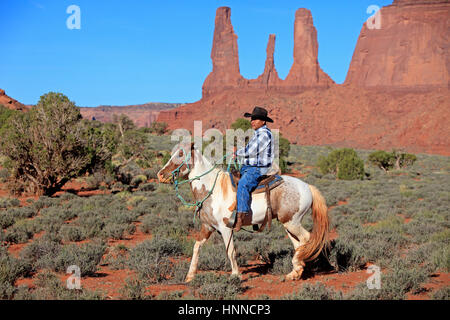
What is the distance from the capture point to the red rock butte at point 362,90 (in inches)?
3787

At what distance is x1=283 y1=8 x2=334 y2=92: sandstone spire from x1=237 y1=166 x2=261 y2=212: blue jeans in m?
127

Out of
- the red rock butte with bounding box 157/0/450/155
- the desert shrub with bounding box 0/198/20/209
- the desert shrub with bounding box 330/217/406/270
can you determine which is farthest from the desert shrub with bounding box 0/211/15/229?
the red rock butte with bounding box 157/0/450/155

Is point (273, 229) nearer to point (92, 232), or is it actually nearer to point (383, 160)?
point (92, 232)

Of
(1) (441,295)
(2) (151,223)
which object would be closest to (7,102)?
(2) (151,223)

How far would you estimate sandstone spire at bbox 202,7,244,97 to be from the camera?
136250 mm

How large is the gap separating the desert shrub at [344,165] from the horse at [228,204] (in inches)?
924

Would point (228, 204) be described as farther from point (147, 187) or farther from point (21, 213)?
point (147, 187)

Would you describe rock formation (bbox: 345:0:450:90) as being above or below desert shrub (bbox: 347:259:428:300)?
above

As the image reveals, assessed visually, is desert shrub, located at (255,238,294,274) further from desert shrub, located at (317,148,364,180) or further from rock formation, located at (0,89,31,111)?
rock formation, located at (0,89,31,111)

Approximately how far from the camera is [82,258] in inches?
283

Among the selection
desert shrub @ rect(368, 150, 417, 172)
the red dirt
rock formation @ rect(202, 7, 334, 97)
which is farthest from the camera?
rock formation @ rect(202, 7, 334, 97)

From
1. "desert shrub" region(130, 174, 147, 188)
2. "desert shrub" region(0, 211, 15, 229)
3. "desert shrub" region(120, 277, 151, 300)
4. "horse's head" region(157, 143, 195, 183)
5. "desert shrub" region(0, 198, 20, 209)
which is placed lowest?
"desert shrub" region(120, 277, 151, 300)

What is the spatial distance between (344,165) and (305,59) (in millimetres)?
110230
